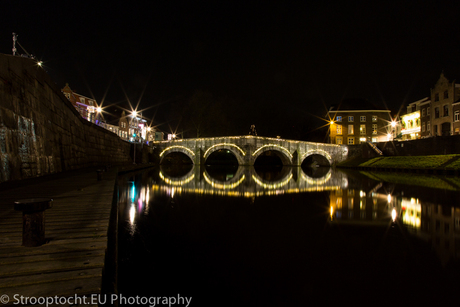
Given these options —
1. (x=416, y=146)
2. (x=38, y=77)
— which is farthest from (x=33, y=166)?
(x=416, y=146)

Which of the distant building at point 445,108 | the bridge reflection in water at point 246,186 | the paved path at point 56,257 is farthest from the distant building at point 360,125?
the paved path at point 56,257

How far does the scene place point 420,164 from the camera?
25.6 m

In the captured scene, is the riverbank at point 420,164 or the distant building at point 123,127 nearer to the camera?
the riverbank at point 420,164

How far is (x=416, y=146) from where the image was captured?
1152 inches

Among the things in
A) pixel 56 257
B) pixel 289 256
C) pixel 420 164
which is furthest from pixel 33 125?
pixel 420 164

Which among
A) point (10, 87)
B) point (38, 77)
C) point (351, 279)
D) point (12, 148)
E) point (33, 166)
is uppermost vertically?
point (38, 77)

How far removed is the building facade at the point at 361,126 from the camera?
46562 millimetres

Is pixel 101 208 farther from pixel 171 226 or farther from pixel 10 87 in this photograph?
pixel 10 87

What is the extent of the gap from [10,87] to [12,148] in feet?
6.27

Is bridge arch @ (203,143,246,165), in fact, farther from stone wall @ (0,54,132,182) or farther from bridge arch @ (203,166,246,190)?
stone wall @ (0,54,132,182)

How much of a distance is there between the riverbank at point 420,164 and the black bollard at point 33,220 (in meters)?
27.5

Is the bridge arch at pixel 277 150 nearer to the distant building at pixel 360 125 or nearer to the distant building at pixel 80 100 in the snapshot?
the distant building at pixel 360 125

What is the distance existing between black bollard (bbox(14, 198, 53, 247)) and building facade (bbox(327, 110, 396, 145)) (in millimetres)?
48452

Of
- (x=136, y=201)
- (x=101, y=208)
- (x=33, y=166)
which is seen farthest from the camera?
(x=33, y=166)
